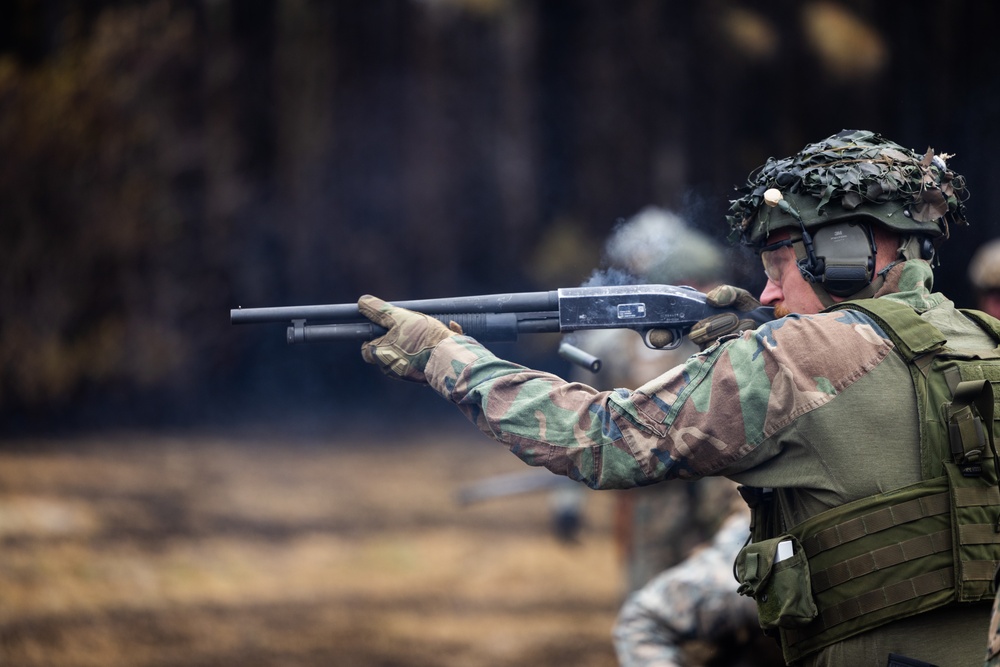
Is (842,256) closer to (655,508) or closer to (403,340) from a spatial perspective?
(403,340)

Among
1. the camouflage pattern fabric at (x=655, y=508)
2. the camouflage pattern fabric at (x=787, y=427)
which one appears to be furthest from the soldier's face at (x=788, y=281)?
the camouflage pattern fabric at (x=655, y=508)

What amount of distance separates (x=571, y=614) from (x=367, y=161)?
4.15 meters

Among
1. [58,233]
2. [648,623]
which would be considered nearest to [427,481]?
[58,233]

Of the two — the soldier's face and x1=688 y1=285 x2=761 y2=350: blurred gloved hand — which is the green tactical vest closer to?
the soldier's face

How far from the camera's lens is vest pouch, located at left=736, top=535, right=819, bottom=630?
2.03 metres

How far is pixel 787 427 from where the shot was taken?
6.54ft

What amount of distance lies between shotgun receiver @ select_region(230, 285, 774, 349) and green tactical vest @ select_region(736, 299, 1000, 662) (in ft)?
2.14

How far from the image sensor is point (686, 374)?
6.82 feet

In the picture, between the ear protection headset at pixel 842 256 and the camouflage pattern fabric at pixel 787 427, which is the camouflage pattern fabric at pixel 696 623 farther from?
the ear protection headset at pixel 842 256

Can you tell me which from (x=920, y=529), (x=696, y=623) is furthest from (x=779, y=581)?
(x=696, y=623)

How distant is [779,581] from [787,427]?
0.34 meters

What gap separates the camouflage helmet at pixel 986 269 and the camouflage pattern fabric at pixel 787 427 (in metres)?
2.45

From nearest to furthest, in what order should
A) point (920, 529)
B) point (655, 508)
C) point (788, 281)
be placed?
point (920, 529), point (788, 281), point (655, 508)

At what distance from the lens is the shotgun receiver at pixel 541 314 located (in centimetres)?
264
